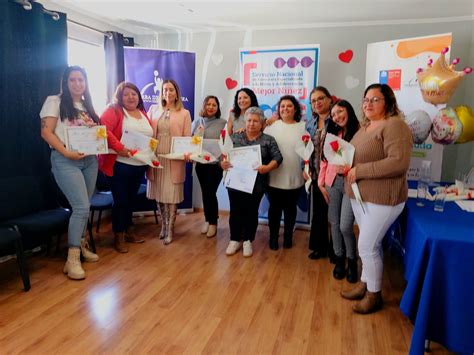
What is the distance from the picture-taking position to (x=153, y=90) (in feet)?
13.2

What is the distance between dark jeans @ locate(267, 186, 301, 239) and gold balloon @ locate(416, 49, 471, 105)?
137 centimetres

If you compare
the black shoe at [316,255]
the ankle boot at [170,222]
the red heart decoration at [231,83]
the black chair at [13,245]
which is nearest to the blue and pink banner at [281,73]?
the red heart decoration at [231,83]

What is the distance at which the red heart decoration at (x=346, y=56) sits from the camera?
12.6 ft

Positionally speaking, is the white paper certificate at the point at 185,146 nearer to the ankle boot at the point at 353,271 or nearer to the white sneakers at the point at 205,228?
the white sneakers at the point at 205,228

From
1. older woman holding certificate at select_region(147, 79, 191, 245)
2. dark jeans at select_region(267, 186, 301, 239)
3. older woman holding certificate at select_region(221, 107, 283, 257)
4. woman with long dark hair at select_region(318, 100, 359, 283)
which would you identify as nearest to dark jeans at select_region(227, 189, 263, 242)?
older woman holding certificate at select_region(221, 107, 283, 257)

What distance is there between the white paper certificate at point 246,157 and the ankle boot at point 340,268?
102 centimetres

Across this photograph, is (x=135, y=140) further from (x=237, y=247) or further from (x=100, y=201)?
(x=237, y=247)

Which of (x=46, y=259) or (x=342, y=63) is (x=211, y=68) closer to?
(x=342, y=63)

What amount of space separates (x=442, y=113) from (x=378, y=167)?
1381 mm

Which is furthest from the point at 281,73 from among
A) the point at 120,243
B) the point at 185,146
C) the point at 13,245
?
the point at 13,245

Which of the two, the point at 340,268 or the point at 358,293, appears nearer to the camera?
the point at 358,293

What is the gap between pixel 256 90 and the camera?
12.6ft

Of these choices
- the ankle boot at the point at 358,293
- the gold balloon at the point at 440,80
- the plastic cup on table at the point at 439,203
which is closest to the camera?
the plastic cup on table at the point at 439,203

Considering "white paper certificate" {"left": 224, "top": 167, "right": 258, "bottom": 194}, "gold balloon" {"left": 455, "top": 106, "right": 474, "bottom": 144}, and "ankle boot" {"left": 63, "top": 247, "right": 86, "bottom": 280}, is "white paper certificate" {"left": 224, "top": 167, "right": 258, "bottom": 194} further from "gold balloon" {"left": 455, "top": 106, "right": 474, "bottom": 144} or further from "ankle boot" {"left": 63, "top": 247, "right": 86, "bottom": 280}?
"gold balloon" {"left": 455, "top": 106, "right": 474, "bottom": 144}
